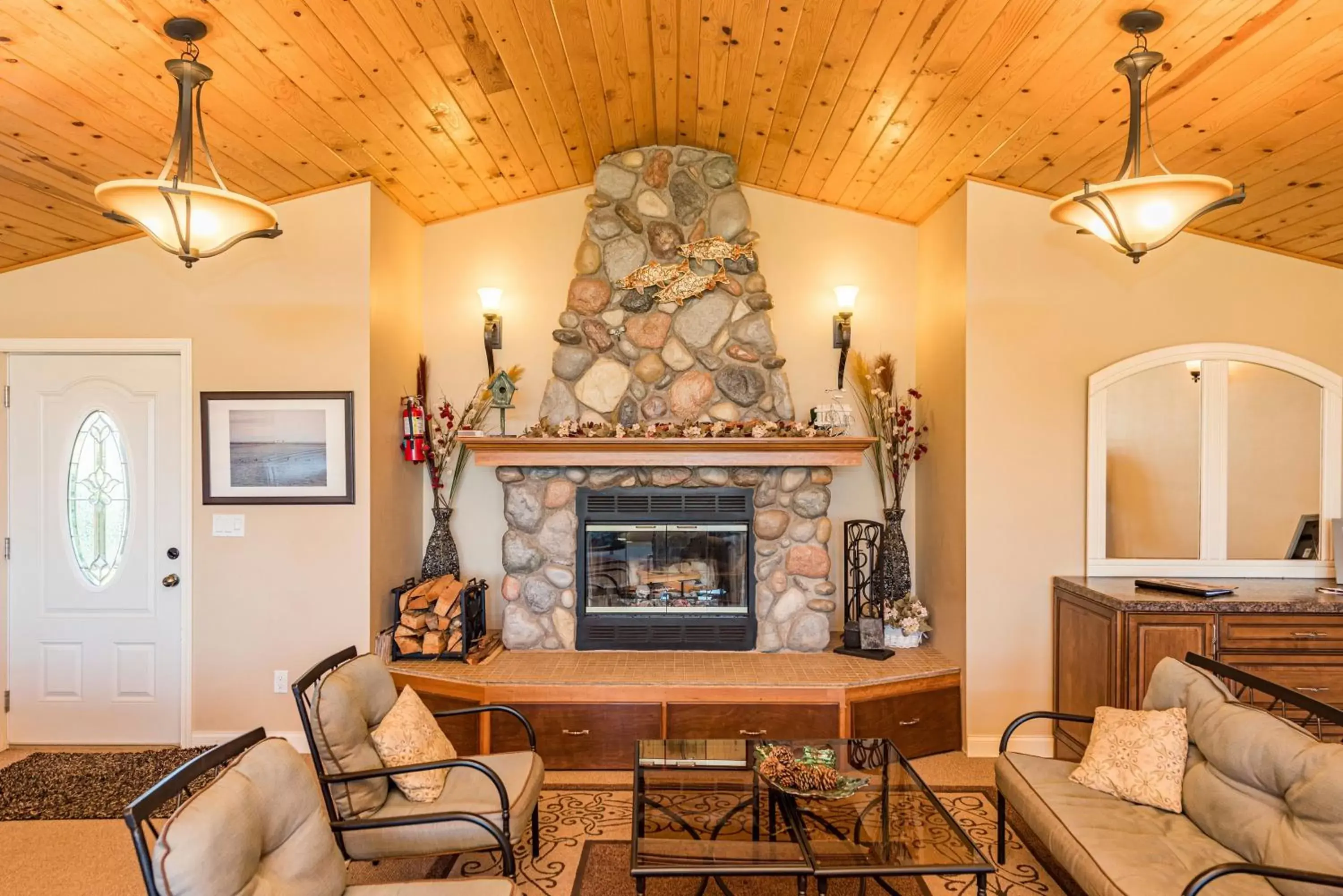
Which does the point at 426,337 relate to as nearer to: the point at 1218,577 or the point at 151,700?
the point at 151,700

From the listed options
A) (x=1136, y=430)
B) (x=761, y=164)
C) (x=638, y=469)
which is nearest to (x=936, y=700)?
(x=1136, y=430)

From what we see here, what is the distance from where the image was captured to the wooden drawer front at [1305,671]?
3.48 metres

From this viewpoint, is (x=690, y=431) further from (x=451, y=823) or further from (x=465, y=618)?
(x=451, y=823)

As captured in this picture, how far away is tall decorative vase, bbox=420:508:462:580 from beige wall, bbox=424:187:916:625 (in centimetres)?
71

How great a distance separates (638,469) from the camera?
14.9 feet

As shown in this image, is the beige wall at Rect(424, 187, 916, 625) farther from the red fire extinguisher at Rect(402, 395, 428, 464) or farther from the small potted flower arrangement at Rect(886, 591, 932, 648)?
the small potted flower arrangement at Rect(886, 591, 932, 648)

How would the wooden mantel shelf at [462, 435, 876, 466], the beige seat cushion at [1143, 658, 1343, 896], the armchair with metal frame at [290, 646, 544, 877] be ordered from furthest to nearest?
1. the wooden mantel shelf at [462, 435, 876, 466]
2. the armchair with metal frame at [290, 646, 544, 877]
3. the beige seat cushion at [1143, 658, 1343, 896]

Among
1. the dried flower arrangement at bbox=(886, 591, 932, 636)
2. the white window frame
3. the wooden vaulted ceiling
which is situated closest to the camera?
the wooden vaulted ceiling

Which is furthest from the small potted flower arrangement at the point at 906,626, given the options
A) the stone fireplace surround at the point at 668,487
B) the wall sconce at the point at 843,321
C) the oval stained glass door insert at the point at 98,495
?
the oval stained glass door insert at the point at 98,495

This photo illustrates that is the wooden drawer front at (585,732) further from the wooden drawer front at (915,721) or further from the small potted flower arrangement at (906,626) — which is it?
the small potted flower arrangement at (906,626)

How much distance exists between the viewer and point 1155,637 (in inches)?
138

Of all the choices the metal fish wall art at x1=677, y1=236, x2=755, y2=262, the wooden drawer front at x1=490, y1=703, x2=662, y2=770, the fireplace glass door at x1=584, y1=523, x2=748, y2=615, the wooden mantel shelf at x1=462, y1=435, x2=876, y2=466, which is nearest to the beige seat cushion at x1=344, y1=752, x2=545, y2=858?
the wooden drawer front at x1=490, y1=703, x2=662, y2=770

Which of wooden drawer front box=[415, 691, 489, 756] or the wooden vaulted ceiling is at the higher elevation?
the wooden vaulted ceiling

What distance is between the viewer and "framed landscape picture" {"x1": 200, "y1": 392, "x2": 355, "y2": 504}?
13.5 ft
